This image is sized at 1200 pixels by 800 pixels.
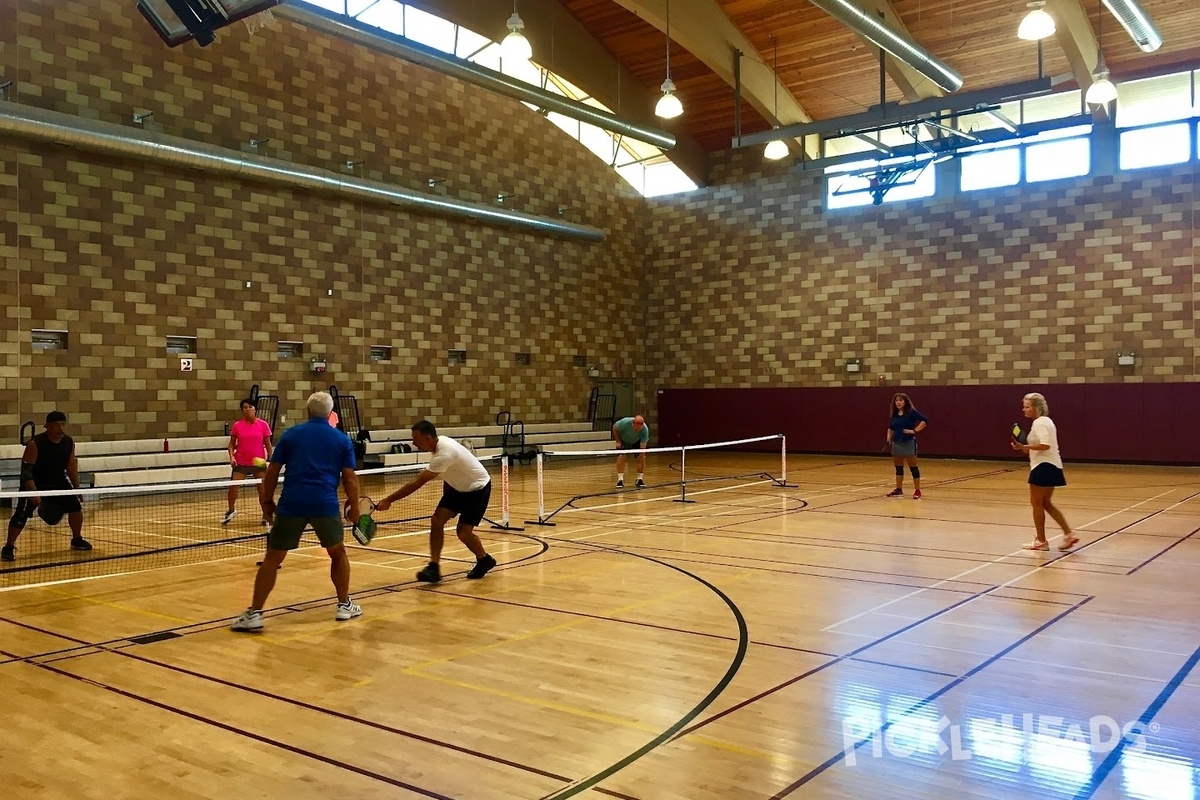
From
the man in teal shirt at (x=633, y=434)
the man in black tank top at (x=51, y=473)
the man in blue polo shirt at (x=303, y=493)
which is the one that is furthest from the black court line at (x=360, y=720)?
the man in teal shirt at (x=633, y=434)

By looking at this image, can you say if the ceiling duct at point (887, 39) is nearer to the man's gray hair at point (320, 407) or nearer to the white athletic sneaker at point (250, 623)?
the man's gray hair at point (320, 407)

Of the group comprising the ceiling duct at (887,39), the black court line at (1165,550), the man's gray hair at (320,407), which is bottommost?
the black court line at (1165,550)

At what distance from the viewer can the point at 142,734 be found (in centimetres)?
500

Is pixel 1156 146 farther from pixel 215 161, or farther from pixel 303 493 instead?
Answer: pixel 303 493

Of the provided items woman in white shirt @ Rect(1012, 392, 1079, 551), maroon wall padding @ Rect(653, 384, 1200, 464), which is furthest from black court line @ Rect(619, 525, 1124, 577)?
maroon wall padding @ Rect(653, 384, 1200, 464)

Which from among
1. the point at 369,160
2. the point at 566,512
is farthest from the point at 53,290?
the point at 566,512

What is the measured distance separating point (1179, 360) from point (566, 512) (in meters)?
17.9

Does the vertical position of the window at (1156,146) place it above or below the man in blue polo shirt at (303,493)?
above

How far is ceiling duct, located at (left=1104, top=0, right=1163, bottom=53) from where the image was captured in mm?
16484

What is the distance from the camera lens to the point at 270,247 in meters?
21.0

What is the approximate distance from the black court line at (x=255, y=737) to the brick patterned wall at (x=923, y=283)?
2482cm

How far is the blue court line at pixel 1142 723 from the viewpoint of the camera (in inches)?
163

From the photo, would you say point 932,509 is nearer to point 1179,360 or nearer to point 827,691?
point 827,691

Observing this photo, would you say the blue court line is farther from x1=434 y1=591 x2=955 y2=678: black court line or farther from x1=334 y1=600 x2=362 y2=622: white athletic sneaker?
x1=334 y1=600 x2=362 y2=622: white athletic sneaker
